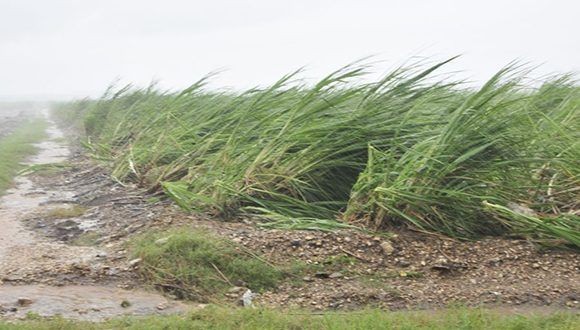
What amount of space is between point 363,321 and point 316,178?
2.31 m

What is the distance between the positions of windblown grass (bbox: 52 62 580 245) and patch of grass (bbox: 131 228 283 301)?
0.69m

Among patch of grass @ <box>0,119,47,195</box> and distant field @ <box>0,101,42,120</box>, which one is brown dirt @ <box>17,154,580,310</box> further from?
distant field @ <box>0,101,42,120</box>

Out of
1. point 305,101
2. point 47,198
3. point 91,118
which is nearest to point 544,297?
point 305,101

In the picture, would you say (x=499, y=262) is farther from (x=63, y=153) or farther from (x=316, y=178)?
(x=63, y=153)

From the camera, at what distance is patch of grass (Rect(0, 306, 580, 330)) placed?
3230mm

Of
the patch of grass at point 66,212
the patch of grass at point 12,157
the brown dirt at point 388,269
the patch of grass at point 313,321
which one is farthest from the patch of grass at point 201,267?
the patch of grass at point 12,157

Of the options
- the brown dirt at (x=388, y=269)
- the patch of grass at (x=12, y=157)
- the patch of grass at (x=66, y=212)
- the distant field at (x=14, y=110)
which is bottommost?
the distant field at (x=14, y=110)

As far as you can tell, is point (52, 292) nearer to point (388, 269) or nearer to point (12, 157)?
point (388, 269)

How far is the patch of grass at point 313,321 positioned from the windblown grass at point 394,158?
127 cm

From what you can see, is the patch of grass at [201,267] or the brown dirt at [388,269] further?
the patch of grass at [201,267]

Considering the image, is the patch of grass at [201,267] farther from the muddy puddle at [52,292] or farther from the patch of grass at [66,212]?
the patch of grass at [66,212]

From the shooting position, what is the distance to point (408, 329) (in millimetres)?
3238

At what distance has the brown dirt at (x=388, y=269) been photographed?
392 cm

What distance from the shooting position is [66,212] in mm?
6418
